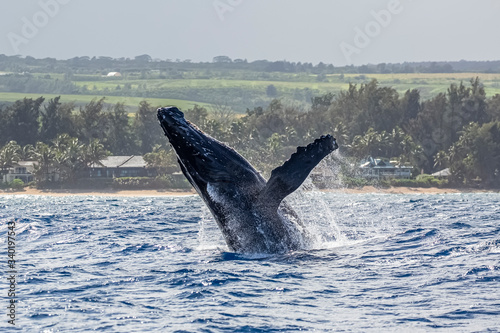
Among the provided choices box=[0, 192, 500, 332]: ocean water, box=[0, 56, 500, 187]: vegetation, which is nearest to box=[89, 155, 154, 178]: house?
box=[0, 56, 500, 187]: vegetation

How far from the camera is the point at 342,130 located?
10306cm

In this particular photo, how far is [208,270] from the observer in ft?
42.7

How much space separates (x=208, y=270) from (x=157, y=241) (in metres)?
5.62

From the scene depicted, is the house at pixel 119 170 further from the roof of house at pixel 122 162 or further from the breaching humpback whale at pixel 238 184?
the breaching humpback whale at pixel 238 184

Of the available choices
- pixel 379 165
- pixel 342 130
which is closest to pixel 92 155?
pixel 379 165

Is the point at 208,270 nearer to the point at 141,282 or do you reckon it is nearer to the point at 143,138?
the point at 141,282

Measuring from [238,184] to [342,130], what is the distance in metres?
90.8

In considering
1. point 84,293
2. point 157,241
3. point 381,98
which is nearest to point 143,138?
point 381,98

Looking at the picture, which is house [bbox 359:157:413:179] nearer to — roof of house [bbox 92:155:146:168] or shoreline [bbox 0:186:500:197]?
shoreline [bbox 0:186:500:197]

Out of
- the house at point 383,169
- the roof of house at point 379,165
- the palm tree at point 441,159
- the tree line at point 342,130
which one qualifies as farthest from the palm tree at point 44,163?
the palm tree at point 441,159

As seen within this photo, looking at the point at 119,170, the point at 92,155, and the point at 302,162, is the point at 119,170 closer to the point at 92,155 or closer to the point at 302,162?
the point at 92,155

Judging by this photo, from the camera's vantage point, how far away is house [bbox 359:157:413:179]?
288ft

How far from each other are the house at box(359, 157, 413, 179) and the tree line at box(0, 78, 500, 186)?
7.84 feet

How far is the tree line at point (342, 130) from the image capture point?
92375mm
